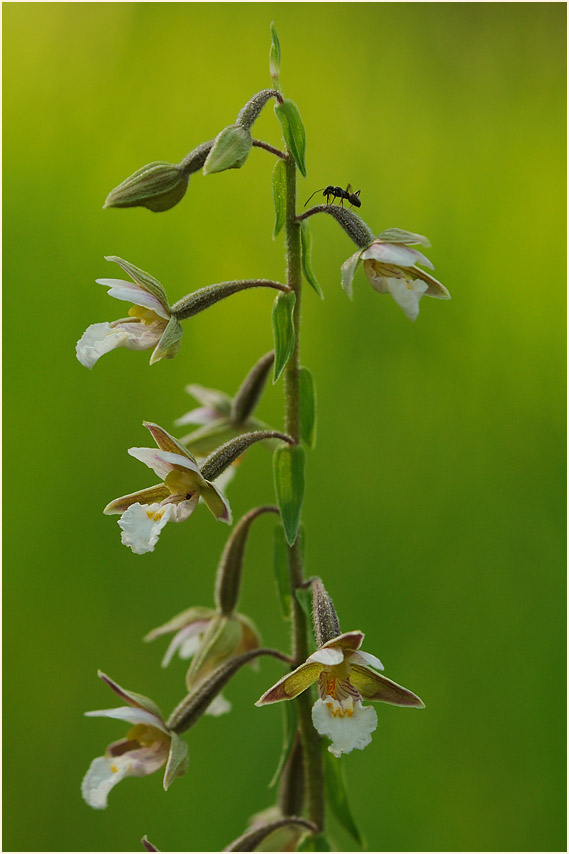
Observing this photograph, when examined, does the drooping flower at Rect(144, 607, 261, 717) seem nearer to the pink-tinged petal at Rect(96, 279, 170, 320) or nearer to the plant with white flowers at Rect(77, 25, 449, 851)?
the plant with white flowers at Rect(77, 25, 449, 851)

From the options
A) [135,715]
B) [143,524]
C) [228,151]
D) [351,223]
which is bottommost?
[135,715]

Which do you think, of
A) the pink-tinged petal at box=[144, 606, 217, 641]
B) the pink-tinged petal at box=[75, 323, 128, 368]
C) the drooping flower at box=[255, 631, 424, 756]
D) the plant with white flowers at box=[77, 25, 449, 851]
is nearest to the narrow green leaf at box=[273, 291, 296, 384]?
the plant with white flowers at box=[77, 25, 449, 851]

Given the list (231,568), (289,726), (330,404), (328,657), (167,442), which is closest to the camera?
(328,657)

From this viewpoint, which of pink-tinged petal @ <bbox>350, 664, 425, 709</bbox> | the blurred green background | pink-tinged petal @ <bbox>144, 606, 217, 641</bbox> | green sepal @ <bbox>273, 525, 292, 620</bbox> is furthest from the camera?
the blurred green background

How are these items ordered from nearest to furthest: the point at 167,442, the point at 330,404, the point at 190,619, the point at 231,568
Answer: the point at 167,442 → the point at 231,568 → the point at 190,619 → the point at 330,404

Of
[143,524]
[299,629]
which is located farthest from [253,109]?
[299,629]

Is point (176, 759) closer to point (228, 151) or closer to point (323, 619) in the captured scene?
point (323, 619)

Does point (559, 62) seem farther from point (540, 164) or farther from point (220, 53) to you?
point (220, 53)
